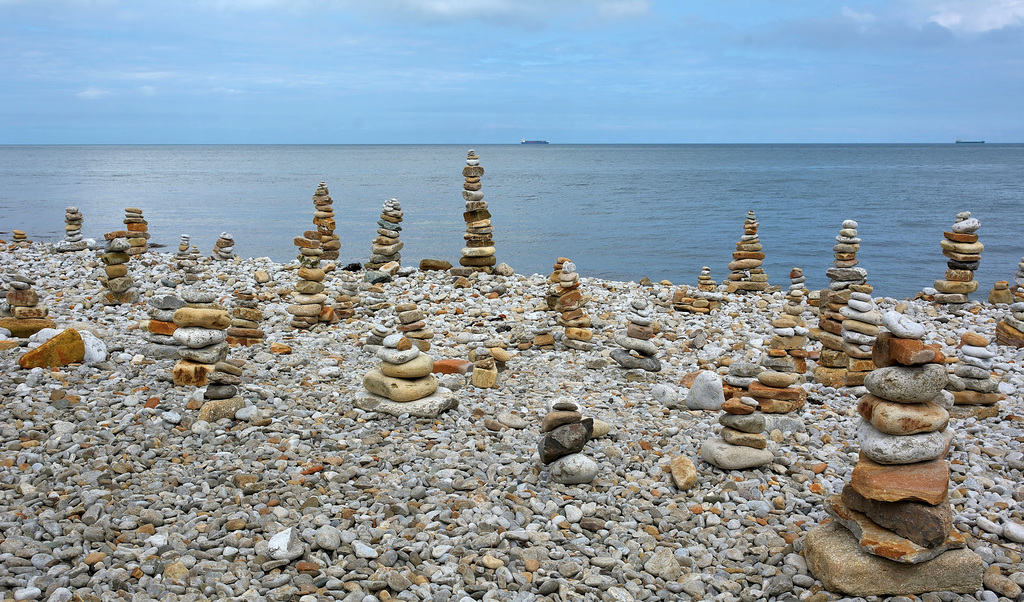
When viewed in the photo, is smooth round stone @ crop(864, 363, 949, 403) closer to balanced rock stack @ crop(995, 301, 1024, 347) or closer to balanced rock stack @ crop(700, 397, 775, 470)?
balanced rock stack @ crop(700, 397, 775, 470)

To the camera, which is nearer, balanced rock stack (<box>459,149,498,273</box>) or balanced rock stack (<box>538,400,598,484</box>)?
balanced rock stack (<box>538,400,598,484</box>)

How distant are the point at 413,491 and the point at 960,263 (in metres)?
15.2

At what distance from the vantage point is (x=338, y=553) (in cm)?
613

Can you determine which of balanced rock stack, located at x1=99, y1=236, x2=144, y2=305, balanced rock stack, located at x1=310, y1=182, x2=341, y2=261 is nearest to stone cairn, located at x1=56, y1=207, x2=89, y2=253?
balanced rock stack, located at x1=310, y1=182, x2=341, y2=261

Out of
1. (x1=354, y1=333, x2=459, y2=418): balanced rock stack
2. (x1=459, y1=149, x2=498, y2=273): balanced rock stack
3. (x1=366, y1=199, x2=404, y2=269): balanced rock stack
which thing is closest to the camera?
(x1=354, y1=333, x2=459, y2=418): balanced rock stack

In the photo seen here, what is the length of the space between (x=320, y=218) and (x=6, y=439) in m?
12.6

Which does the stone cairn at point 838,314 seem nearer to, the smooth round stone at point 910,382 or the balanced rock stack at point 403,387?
the smooth round stone at point 910,382

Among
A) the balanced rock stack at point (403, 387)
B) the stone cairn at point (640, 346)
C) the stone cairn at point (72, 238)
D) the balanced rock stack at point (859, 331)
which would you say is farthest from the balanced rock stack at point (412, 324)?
the stone cairn at point (72, 238)

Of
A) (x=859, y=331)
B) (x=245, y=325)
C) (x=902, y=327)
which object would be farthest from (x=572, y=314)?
(x=902, y=327)

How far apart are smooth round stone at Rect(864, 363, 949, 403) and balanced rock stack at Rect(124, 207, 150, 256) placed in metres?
20.5

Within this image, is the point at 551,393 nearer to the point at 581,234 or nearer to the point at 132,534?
the point at 132,534

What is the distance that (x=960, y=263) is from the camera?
16453mm

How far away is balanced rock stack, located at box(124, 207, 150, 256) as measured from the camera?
2050 centimetres

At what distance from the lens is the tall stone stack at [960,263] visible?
16219 mm
